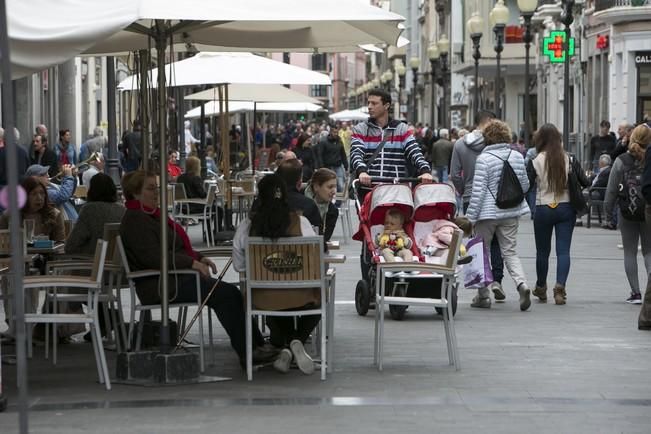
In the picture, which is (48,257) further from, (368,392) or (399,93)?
(399,93)

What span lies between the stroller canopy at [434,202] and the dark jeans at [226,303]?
344 centimetres

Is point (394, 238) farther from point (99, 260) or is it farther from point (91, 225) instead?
point (99, 260)

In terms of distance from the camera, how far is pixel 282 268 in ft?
33.5

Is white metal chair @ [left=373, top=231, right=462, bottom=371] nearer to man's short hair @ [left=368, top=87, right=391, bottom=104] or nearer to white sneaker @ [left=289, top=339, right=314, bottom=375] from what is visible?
white sneaker @ [left=289, top=339, right=314, bottom=375]

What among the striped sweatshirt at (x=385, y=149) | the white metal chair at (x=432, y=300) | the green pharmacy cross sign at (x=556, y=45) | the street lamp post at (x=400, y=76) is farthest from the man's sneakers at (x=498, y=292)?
the street lamp post at (x=400, y=76)

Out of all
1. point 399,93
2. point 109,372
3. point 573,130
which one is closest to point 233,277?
point 109,372

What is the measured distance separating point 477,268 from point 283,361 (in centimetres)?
449

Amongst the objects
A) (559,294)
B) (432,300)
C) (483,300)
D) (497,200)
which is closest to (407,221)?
(497,200)

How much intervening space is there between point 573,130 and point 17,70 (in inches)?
1747

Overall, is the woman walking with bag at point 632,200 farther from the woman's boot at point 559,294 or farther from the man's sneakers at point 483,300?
the man's sneakers at point 483,300

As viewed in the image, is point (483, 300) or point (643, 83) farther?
point (643, 83)

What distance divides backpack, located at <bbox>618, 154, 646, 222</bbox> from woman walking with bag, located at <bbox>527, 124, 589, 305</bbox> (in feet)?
1.36

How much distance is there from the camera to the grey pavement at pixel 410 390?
28.2 feet

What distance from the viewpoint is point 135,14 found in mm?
8961
